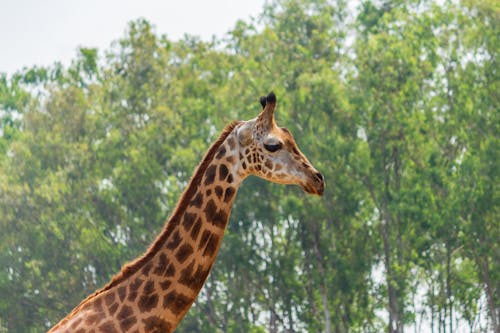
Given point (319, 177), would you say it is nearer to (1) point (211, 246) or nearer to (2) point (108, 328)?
(1) point (211, 246)

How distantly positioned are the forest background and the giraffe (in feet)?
86.2

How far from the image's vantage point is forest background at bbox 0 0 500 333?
122ft

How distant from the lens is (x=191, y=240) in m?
9.77

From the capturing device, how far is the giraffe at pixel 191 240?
9625 mm

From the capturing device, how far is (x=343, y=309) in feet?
131

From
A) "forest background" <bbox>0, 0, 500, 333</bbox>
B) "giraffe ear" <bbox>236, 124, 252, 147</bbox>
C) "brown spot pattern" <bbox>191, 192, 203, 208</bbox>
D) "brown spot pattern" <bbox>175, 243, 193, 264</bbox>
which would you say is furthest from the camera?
"forest background" <bbox>0, 0, 500, 333</bbox>

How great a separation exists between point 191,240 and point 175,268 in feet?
0.77

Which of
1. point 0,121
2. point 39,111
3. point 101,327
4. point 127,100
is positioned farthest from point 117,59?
point 101,327

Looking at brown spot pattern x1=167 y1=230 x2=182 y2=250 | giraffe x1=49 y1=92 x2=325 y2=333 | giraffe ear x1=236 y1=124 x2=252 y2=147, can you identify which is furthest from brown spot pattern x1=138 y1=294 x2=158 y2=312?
giraffe ear x1=236 y1=124 x2=252 y2=147

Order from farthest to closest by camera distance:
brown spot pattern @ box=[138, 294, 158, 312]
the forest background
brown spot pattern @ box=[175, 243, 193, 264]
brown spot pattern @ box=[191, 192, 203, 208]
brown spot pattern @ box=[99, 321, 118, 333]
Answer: the forest background < brown spot pattern @ box=[191, 192, 203, 208] < brown spot pattern @ box=[175, 243, 193, 264] < brown spot pattern @ box=[138, 294, 158, 312] < brown spot pattern @ box=[99, 321, 118, 333]

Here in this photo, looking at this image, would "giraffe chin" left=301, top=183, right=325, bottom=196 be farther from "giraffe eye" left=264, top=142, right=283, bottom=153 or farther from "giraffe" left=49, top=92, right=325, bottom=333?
"giraffe eye" left=264, top=142, right=283, bottom=153

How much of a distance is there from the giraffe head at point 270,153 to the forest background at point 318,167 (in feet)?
86.0

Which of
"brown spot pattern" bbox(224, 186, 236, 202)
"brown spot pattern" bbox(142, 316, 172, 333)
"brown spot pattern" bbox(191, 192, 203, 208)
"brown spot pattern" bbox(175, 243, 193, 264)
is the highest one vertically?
"brown spot pattern" bbox(224, 186, 236, 202)

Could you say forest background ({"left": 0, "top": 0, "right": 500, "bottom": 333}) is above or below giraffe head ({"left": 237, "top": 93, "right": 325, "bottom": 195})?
above
